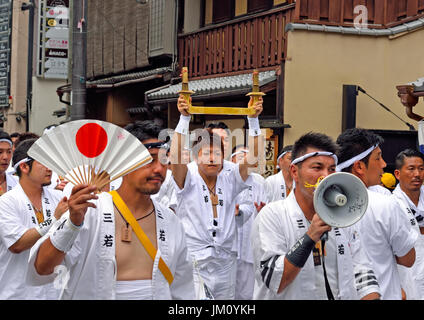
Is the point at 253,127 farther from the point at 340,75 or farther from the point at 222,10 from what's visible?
the point at 222,10

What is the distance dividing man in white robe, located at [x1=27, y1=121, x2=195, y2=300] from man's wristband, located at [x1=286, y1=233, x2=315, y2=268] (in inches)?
27.5

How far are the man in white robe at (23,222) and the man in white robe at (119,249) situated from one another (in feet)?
3.33

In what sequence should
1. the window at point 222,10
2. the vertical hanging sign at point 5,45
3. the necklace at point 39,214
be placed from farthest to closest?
the vertical hanging sign at point 5,45 < the window at point 222,10 < the necklace at point 39,214

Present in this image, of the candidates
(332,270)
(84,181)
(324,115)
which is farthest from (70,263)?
(324,115)

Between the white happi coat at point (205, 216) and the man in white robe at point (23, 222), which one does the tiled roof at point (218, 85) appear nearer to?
the white happi coat at point (205, 216)

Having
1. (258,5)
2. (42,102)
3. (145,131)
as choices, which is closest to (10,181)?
(145,131)

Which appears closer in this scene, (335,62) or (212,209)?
(212,209)

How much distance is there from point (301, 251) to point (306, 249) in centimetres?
3

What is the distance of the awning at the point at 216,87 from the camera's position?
1322 cm

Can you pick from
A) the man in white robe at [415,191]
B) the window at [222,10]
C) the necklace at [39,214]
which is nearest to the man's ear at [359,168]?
the man in white robe at [415,191]

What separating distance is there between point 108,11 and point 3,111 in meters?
16.2

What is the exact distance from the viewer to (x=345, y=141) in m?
5.16

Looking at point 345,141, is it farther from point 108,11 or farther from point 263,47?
point 108,11

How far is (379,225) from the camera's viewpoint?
4930mm
